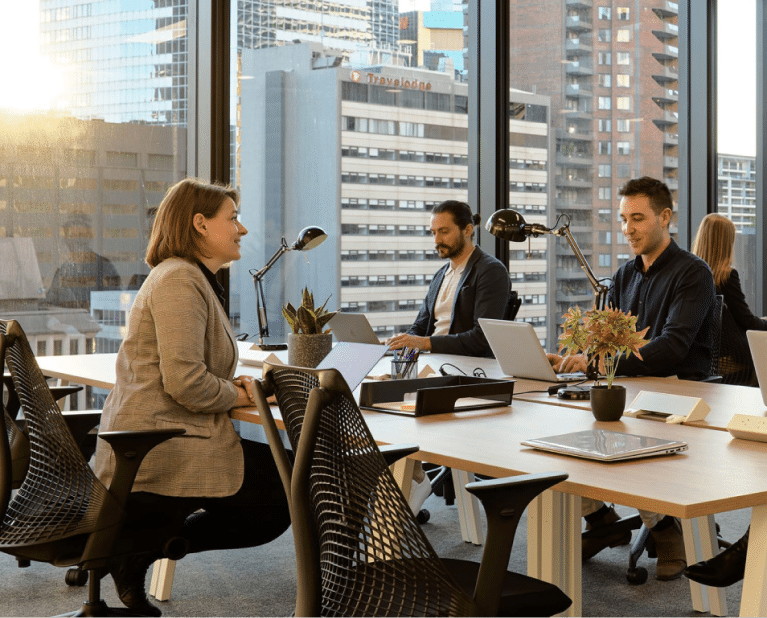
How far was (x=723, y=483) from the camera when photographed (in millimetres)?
1782

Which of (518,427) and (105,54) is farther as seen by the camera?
(105,54)

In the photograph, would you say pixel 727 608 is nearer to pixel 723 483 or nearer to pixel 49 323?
pixel 723 483

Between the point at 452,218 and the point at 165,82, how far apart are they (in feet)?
5.29

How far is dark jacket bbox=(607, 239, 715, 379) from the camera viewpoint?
11.3 ft

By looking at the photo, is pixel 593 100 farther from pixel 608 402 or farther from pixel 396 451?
pixel 396 451

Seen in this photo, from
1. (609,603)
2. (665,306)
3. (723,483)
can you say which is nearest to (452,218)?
(665,306)

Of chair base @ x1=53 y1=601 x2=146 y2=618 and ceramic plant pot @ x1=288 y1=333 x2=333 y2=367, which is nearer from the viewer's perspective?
chair base @ x1=53 y1=601 x2=146 y2=618

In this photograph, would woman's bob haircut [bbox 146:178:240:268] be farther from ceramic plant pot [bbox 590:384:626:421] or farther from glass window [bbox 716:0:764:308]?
glass window [bbox 716:0:764:308]

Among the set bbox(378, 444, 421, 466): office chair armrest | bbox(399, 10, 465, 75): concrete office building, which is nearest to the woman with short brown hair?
bbox(378, 444, 421, 466): office chair armrest

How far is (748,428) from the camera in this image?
220cm

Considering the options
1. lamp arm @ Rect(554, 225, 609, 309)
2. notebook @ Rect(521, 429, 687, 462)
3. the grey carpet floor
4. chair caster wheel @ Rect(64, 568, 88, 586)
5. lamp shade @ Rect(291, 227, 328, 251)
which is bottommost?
the grey carpet floor

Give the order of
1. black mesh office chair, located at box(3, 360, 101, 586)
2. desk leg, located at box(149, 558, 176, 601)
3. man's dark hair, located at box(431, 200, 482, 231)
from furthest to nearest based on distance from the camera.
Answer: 1. man's dark hair, located at box(431, 200, 482, 231)
2. desk leg, located at box(149, 558, 176, 601)
3. black mesh office chair, located at box(3, 360, 101, 586)

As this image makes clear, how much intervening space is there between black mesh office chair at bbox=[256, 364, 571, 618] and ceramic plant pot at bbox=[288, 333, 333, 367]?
1530 millimetres

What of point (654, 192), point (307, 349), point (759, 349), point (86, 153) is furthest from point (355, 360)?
point (86, 153)
